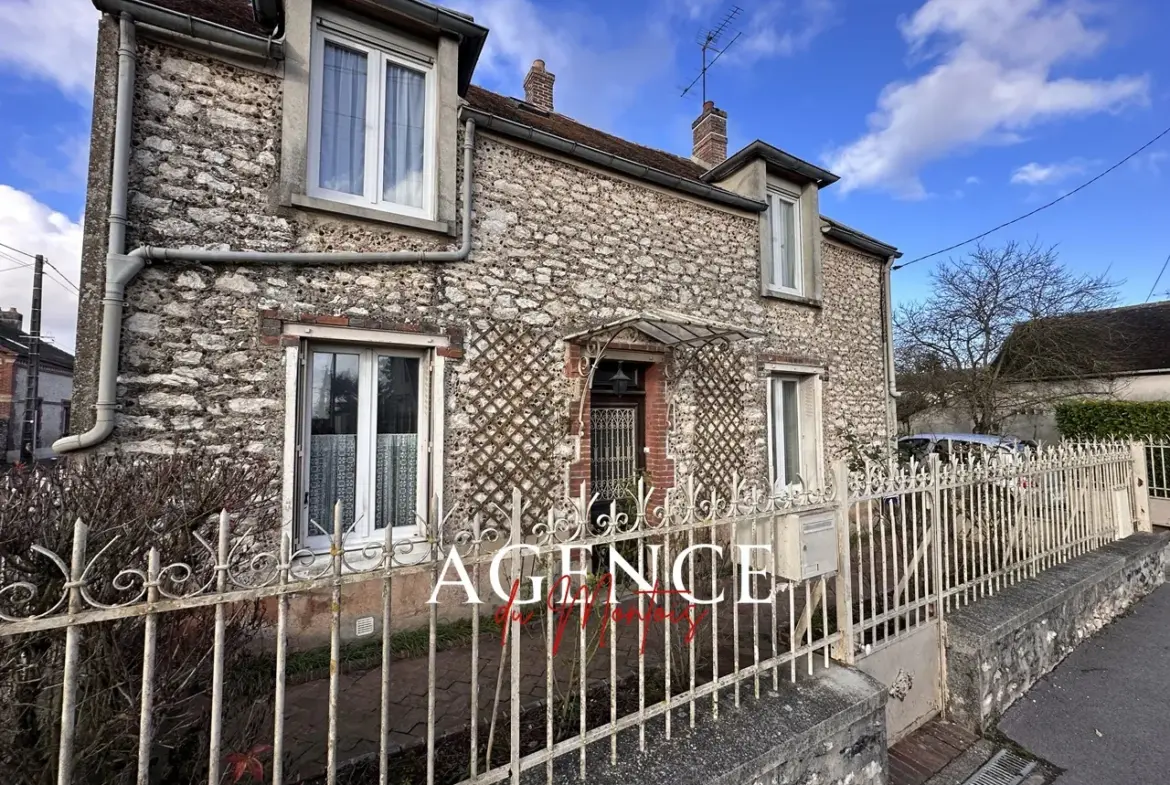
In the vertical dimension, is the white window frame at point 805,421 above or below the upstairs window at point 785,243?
below

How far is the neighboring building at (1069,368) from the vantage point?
531 inches

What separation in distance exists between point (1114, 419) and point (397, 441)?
1449cm

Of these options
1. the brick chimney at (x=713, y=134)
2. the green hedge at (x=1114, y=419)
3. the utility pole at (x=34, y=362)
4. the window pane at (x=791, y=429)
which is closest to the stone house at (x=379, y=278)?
the window pane at (x=791, y=429)

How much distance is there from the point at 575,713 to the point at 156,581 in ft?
7.20

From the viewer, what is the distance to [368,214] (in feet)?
15.4

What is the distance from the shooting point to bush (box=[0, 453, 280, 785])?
1710 millimetres

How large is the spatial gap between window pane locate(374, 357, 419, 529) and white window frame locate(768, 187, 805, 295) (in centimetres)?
543

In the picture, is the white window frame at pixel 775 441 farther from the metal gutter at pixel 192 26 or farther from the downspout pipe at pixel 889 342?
the metal gutter at pixel 192 26

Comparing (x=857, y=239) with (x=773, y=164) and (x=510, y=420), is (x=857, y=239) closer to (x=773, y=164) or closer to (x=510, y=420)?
(x=773, y=164)

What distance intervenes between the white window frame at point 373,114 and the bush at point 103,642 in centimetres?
333

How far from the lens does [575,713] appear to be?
9.44ft

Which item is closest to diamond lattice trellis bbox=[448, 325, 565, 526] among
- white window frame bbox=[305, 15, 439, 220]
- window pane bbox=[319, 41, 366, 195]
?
white window frame bbox=[305, 15, 439, 220]

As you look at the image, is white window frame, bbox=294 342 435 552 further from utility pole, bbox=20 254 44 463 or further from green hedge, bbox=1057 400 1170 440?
utility pole, bbox=20 254 44 463

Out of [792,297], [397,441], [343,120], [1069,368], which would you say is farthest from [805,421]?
[1069,368]
